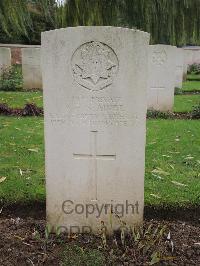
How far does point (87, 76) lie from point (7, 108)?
5.58m

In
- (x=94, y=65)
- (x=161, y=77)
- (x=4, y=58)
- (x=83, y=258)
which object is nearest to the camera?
(x=83, y=258)

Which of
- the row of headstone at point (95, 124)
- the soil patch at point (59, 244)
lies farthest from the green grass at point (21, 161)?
the row of headstone at point (95, 124)

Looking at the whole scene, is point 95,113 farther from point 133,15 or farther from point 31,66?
point 31,66

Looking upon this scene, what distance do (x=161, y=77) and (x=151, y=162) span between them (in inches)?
154

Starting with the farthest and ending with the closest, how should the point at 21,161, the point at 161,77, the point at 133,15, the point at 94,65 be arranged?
the point at 161,77 < the point at 133,15 < the point at 21,161 < the point at 94,65

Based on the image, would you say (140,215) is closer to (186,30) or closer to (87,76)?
(87,76)

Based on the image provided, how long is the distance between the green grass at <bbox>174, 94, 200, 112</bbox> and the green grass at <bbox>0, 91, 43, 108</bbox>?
2.95 m

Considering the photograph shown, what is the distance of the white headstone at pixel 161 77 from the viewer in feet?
27.9

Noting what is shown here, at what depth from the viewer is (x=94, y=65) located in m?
3.14

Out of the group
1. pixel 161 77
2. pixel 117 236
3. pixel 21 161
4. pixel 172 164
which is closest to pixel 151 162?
pixel 172 164

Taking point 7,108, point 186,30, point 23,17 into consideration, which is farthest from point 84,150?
point 186,30

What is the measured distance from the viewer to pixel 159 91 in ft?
28.8

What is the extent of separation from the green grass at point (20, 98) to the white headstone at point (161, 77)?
2320 mm

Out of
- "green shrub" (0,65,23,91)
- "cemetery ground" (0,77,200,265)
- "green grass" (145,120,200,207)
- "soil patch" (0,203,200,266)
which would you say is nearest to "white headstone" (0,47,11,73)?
"green shrub" (0,65,23,91)
